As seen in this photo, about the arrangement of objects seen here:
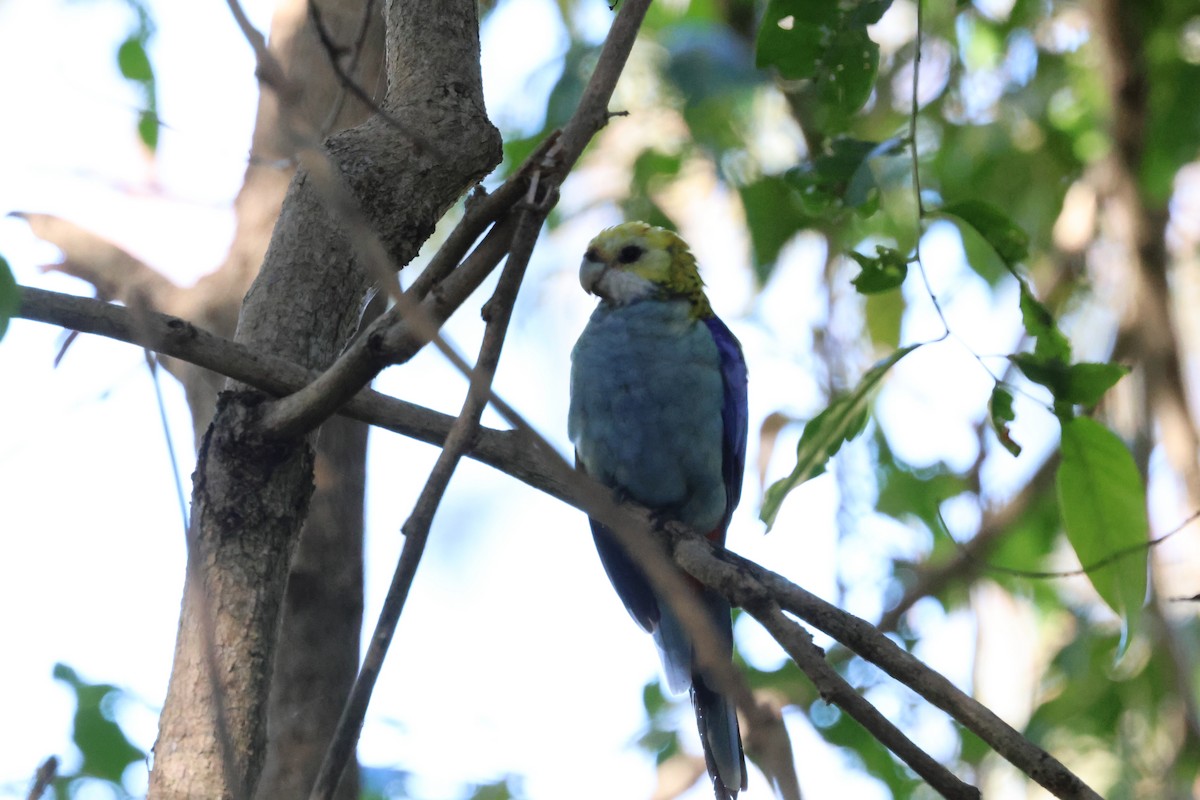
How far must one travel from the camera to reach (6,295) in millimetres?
1467

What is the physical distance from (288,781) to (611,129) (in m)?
4.12

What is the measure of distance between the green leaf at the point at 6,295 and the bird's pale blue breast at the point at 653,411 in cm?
207

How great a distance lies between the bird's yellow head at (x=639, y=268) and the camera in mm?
3691

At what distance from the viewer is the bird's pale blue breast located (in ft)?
11.1

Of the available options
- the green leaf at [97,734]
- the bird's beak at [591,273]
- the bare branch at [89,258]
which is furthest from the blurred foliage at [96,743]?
the bird's beak at [591,273]

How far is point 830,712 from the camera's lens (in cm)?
383

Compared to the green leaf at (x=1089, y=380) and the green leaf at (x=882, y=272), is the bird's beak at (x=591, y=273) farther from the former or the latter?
the green leaf at (x=1089, y=380)

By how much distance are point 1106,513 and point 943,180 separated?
312 cm

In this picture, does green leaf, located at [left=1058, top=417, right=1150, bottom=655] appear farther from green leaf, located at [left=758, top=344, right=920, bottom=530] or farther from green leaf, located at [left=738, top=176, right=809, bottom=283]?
green leaf, located at [left=738, top=176, right=809, bottom=283]

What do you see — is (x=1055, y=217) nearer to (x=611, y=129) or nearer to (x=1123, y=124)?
(x=1123, y=124)

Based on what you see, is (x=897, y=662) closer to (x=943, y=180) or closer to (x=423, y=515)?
(x=423, y=515)

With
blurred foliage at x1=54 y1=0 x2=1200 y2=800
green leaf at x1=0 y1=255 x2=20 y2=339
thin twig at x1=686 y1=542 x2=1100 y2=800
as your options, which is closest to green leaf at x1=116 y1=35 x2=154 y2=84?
blurred foliage at x1=54 y1=0 x2=1200 y2=800

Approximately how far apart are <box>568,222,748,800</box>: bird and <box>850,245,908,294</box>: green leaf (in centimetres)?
102

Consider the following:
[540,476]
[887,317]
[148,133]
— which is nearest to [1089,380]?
[540,476]
